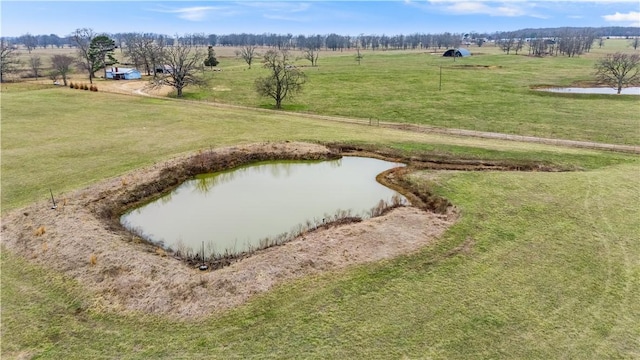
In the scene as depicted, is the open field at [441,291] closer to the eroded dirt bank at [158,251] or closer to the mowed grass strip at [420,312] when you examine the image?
the mowed grass strip at [420,312]

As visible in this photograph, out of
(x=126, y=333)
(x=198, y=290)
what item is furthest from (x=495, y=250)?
(x=126, y=333)

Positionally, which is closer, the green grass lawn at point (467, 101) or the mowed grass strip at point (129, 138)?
the mowed grass strip at point (129, 138)

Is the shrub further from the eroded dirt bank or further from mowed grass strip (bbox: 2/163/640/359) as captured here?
mowed grass strip (bbox: 2/163/640/359)

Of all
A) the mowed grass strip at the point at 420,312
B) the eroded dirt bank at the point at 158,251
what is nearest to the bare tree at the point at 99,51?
the eroded dirt bank at the point at 158,251

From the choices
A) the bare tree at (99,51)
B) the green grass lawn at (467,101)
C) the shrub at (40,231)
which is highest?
the bare tree at (99,51)

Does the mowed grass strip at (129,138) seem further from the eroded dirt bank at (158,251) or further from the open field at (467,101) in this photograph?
the open field at (467,101)

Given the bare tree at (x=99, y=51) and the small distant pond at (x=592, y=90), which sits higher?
the bare tree at (x=99, y=51)

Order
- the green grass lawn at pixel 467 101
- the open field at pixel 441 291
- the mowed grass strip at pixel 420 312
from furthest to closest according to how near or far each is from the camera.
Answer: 1. the green grass lawn at pixel 467 101
2. the open field at pixel 441 291
3. the mowed grass strip at pixel 420 312

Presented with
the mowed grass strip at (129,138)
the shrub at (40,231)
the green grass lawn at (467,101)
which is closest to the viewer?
the shrub at (40,231)
